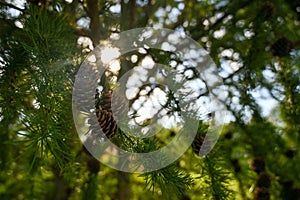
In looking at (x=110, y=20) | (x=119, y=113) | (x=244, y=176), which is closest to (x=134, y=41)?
(x=110, y=20)

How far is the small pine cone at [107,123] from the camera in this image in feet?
1.21

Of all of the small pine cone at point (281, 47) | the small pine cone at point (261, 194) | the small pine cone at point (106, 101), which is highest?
the small pine cone at point (281, 47)

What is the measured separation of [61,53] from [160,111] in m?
0.25

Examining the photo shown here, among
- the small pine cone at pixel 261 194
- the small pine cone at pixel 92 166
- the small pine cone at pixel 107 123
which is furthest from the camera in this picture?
the small pine cone at pixel 92 166

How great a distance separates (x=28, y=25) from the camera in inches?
15.8

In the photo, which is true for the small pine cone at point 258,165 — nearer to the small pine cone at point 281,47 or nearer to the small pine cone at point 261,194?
the small pine cone at point 261,194

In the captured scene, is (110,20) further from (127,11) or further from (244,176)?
(244,176)

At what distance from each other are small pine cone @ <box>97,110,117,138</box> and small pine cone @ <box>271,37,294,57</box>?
428 mm

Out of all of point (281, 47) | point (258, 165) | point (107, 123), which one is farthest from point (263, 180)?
point (107, 123)

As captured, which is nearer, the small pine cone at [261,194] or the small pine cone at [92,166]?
the small pine cone at [261,194]

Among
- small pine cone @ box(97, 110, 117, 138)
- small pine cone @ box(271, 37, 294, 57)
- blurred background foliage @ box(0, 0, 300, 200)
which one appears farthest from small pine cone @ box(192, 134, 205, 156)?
small pine cone @ box(271, 37, 294, 57)

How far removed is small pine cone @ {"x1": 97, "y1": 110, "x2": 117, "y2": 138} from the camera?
0.37m

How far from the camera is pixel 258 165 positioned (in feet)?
2.31

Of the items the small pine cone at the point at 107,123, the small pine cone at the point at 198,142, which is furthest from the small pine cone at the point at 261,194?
the small pine cone at the point at 107,123
